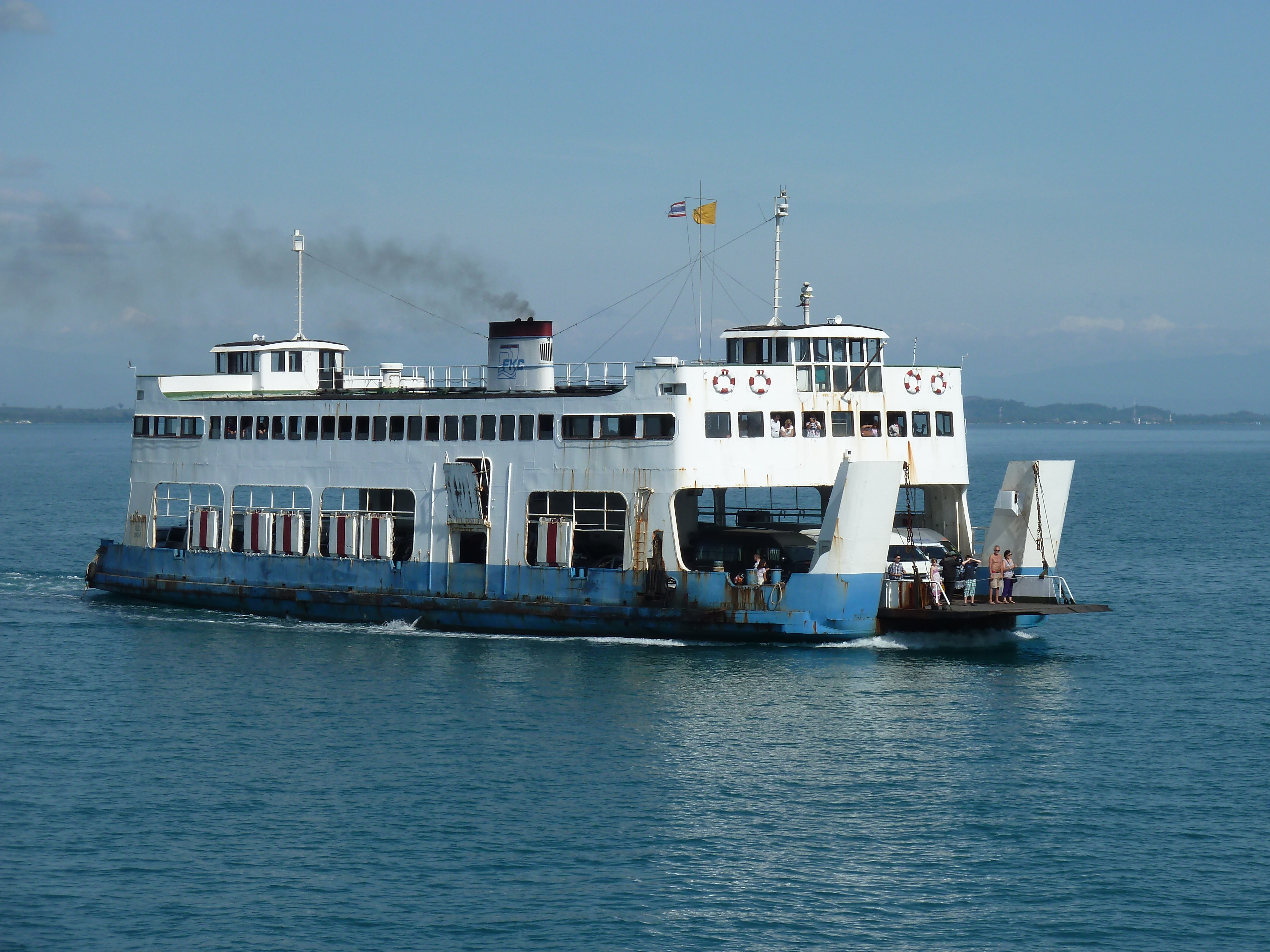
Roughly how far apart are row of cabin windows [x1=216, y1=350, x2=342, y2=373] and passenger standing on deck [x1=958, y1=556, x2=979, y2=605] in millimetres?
23879

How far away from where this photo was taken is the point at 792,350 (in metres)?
41.3

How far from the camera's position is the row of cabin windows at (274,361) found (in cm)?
5059

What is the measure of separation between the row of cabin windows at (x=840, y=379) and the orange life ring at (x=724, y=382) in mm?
2112

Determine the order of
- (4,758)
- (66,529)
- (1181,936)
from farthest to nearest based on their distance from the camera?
(66,529)
(4,758)
(1181,936)

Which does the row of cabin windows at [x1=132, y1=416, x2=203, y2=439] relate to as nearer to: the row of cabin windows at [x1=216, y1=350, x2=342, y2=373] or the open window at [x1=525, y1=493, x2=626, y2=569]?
the row of cabin windows at [x1=216, y1=350, x2=342, y2=373]

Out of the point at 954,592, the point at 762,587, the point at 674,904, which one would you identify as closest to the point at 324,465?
the point at 762,587

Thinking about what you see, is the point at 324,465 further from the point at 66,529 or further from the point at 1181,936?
the point at 66,529

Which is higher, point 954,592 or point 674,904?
point 954,592

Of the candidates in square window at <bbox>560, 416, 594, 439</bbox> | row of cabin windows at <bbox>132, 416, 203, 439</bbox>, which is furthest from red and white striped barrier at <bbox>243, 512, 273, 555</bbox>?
square window at <bbox>560, 416, 594, 439</bbox>

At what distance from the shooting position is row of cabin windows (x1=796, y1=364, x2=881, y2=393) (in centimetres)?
4128

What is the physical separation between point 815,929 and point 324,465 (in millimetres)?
28014

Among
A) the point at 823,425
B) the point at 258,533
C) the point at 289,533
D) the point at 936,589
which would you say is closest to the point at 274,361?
the point at 258,533

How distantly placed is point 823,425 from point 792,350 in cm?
231

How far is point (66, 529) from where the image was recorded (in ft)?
261
